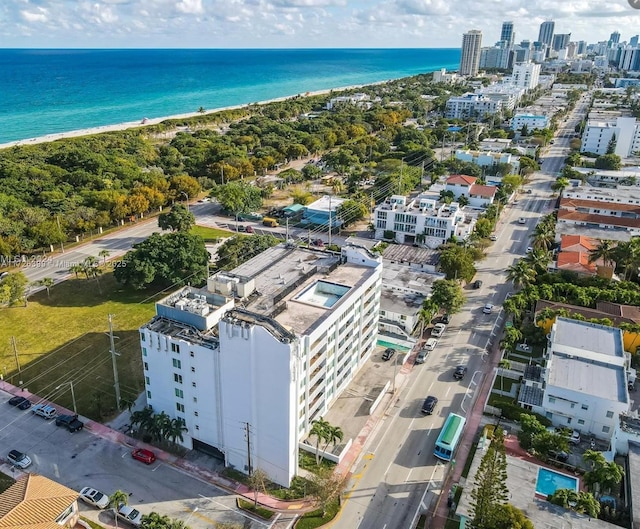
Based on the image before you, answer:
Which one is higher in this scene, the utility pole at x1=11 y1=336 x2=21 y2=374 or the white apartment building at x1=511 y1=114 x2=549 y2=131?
the white apartment building at x1=511 y1=114 x2=549 y2=131

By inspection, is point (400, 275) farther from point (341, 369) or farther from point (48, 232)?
point (48, 232)

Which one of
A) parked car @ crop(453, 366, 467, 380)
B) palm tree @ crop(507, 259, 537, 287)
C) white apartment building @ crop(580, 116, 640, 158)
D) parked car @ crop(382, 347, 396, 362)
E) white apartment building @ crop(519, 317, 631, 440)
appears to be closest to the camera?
white apartment building @ crop(519, 317, 631, 440)

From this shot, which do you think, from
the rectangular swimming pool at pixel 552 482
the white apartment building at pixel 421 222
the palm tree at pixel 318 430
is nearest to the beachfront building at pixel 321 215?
the white apartment building at pixel 421 222

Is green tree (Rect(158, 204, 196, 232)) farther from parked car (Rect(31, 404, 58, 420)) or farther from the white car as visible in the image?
the white car

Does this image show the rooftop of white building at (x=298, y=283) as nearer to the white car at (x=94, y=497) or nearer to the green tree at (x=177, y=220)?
the white car at (x=94, y=497)

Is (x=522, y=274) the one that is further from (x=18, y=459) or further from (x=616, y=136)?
(x=616, y=136)

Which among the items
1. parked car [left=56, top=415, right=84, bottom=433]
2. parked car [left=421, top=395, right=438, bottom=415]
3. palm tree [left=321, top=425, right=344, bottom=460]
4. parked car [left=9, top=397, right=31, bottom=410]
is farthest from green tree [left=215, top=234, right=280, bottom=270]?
palm tree [left=321, top=425, right=344, bottom=460]
